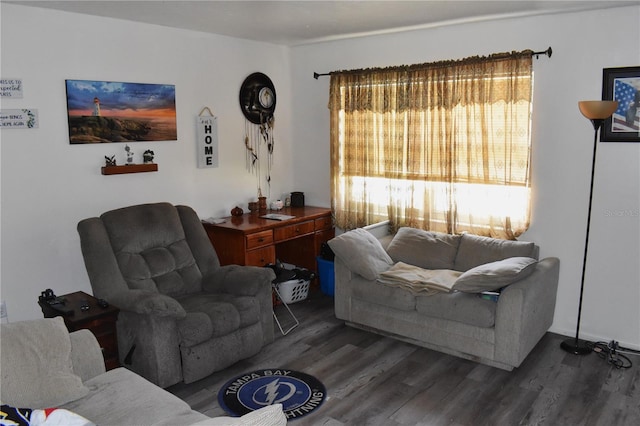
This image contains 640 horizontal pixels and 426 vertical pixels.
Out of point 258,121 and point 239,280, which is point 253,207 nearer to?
point 258,121

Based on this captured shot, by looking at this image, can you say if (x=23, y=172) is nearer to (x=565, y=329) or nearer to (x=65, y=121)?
(x=65, y=121)

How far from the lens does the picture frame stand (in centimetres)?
372

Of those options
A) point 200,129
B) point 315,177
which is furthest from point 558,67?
point 200,129

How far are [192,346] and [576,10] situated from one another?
138 inches

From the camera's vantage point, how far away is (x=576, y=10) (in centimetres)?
384

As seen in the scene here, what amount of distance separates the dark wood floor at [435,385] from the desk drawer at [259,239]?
0.81m

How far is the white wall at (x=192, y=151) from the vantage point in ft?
12.1

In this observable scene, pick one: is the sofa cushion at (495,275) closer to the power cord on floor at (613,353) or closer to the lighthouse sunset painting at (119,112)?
the power cord on floor at (613,353)

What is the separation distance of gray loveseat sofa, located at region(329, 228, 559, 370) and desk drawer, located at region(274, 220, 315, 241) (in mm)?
705

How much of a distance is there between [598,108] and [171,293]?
318 centimetres

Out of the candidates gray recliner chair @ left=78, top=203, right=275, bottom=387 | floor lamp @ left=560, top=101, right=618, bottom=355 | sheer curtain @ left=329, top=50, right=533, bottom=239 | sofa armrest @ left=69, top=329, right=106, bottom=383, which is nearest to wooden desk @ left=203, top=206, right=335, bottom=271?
sheer curtain @ left=329, top=50, right=533, bottom=239

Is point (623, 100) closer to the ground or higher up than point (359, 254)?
higher up

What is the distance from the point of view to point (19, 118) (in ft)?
11.8

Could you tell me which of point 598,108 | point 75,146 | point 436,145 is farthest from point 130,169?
point 598,108
